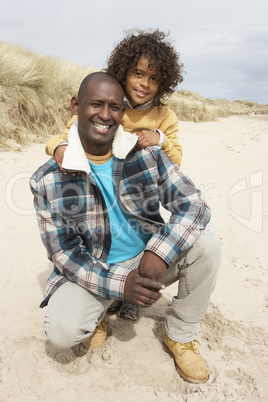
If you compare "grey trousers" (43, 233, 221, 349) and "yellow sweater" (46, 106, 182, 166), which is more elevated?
"yellow sweater" (46, 106, 182, 166)

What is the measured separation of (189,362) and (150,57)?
217 cm

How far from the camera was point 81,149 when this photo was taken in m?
2.04

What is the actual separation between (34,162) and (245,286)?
4.36m

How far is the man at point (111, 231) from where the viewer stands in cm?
197

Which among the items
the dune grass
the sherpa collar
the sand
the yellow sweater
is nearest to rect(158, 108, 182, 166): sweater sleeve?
the yellow sweater

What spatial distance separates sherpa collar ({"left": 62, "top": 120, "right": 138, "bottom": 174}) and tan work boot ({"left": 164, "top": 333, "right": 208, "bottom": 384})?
1.17 metres

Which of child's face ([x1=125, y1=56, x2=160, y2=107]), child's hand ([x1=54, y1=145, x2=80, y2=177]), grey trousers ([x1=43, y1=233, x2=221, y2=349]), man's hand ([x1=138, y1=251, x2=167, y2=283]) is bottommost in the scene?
grey trousers ([x1=43, y1=233, x2=221, y2=349])

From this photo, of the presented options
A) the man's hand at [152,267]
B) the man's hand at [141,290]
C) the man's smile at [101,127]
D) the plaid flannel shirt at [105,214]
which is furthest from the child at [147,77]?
the man's hand at [141,290]

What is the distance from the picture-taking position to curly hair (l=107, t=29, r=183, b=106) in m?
2.80

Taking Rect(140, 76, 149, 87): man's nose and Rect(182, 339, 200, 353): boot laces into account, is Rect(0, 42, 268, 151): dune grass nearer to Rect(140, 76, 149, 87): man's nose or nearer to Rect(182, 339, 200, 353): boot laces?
Rect(140, 76, 149, 87): man's nose

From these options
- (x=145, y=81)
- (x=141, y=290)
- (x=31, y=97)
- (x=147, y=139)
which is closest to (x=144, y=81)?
(x=145, y=81)

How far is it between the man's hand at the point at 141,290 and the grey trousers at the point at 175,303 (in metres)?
0.26

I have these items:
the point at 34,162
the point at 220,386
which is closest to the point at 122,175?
the point at 220,386

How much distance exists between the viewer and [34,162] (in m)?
6.22
